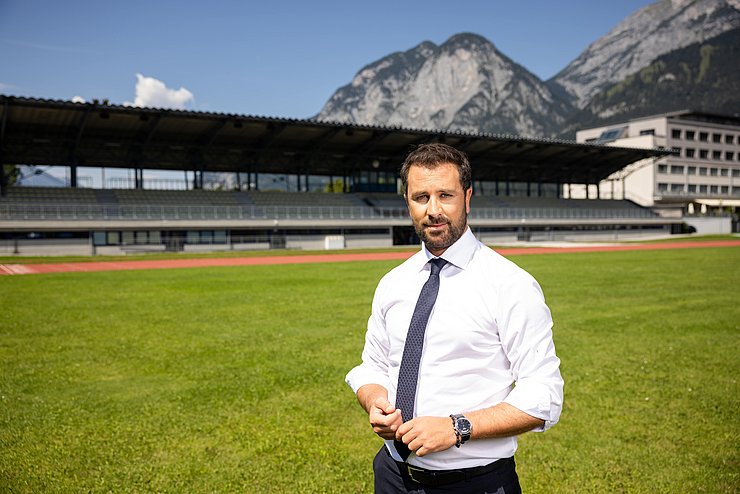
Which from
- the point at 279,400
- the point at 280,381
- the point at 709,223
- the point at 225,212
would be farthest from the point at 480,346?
the point at 709,223

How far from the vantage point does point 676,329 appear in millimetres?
10641

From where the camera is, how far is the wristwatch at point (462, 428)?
2.09 metres

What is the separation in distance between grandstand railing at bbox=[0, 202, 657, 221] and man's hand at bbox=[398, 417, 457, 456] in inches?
1811

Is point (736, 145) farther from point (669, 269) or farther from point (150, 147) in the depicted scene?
point (150, 147)

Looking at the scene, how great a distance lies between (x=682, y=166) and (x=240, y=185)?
2872 inches

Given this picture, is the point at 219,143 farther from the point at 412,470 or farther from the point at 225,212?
the point at 412,470

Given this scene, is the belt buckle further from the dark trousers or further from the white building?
the white building

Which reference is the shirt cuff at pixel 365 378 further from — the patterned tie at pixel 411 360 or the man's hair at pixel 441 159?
the man's hair at pixel 441 159

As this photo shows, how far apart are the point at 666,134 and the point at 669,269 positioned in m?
73.3

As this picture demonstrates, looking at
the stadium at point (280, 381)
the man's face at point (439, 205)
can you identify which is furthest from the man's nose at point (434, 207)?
the stadium at point (280, 381)

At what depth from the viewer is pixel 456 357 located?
2.25 metres

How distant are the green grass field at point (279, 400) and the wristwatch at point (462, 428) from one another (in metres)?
2.84

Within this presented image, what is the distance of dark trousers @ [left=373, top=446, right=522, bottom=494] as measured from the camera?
2271mm

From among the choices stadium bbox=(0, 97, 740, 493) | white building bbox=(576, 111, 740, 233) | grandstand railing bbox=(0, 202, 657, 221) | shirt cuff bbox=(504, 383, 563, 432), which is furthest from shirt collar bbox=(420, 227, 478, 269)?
white building bbox=(576, 111, 740, 233)
